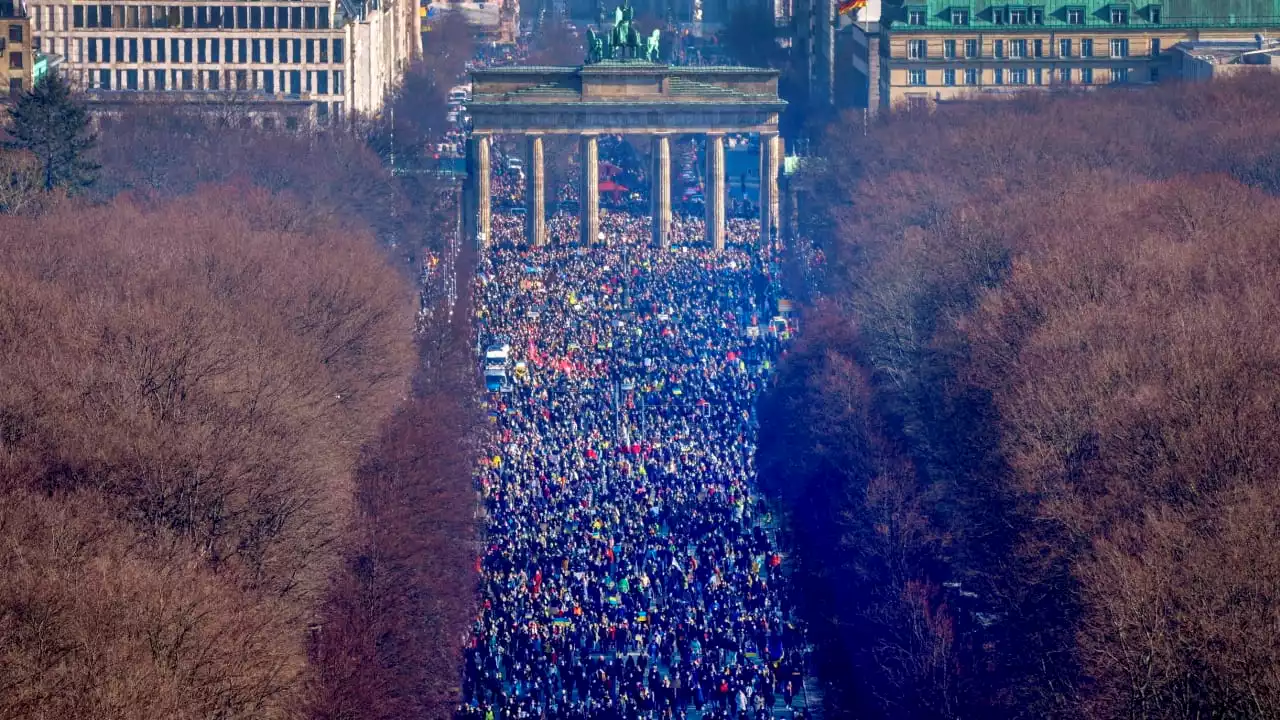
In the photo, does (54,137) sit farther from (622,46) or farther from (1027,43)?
(1027,43)

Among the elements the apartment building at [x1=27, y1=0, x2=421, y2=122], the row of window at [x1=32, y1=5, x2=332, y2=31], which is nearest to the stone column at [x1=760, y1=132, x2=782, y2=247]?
the apartment building at [x1=27, y1=0, x2=421, y2=122]

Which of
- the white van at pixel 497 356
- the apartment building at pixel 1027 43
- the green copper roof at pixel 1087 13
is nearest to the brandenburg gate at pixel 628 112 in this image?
the apartment building at pixel 1027 43

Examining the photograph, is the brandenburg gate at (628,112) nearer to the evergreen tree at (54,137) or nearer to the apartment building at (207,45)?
the apartment building at (207,45)

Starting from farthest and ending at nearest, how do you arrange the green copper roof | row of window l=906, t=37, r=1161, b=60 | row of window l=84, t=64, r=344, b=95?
row of window l=84, t=64, r=344, b=95 < row of window l=906, t=37, r=1161, b=60 < the green copper roof

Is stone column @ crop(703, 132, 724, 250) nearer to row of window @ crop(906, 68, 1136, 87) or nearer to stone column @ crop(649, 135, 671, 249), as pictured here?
stone column @ crop(649, 135, 671, 249)

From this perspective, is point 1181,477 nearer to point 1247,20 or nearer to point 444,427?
point 444,427

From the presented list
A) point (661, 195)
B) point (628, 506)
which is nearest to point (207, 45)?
point (661, 195)
